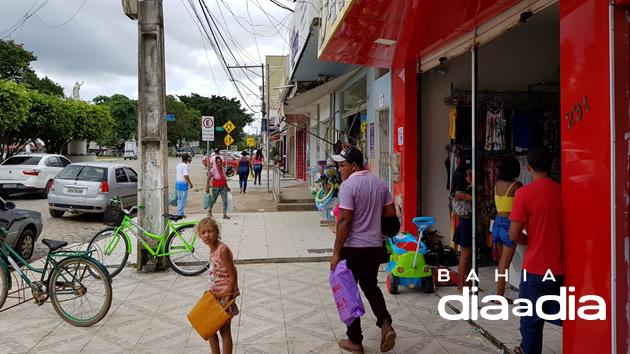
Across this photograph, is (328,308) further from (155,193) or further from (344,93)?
(344,93)

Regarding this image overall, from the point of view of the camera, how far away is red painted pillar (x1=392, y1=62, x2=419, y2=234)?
739 centimetres

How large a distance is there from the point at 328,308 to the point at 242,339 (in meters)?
1.22

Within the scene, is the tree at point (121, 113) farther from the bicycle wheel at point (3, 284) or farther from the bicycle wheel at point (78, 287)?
the bicycle wheel at point (78, 287)

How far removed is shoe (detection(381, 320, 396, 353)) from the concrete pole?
421cm

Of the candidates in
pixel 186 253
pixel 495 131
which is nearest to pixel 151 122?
pixel 186 253

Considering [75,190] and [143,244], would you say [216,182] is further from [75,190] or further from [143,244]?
[143,244]

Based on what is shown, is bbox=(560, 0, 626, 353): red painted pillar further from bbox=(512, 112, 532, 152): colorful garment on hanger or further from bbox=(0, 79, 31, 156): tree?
bbox=(0, 79, 31, 156): tree

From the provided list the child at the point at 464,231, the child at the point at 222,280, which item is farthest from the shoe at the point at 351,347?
the child at the point at 464,231

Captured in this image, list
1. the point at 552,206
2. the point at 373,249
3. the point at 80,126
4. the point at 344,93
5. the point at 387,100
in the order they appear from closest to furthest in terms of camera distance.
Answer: the point at 552,206
the point at 373,249
the point at 387,100
the point at 344,93
the point at 80,126

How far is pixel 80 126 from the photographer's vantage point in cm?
3161

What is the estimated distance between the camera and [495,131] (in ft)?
22.9

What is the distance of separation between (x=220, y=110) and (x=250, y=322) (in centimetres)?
6947

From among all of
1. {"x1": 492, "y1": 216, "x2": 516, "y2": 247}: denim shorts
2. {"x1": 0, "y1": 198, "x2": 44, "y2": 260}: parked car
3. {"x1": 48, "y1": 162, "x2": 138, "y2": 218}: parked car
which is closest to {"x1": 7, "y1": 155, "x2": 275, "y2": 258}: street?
{"x1": 48, "y1": 162, "x2": 138, "y2": 218}: parked car

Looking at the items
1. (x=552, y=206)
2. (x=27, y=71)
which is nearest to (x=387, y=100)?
(x=552, y=206)
